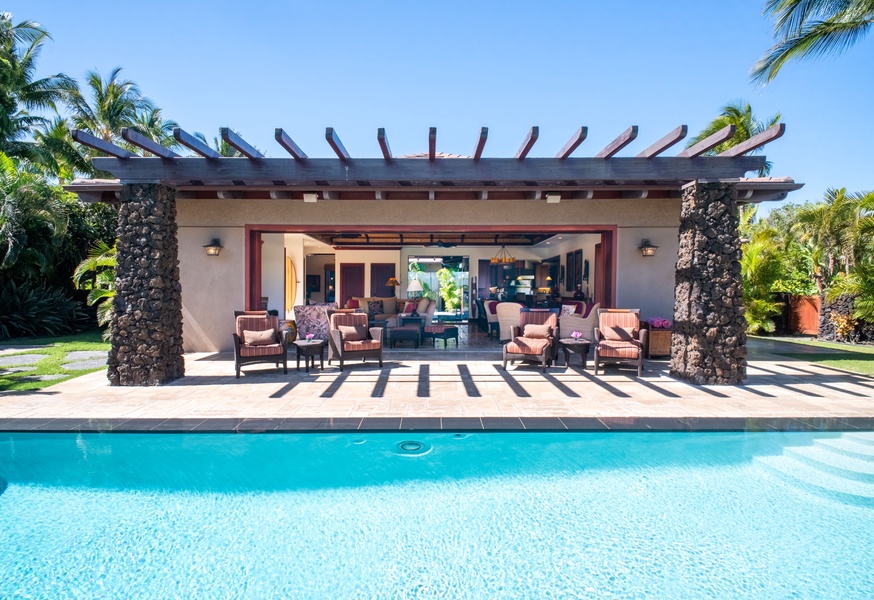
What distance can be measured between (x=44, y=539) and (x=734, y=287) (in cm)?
807

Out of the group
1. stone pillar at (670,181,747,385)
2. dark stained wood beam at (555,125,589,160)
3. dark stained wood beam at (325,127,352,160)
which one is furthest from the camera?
stone pillar at (670,181,747,385)

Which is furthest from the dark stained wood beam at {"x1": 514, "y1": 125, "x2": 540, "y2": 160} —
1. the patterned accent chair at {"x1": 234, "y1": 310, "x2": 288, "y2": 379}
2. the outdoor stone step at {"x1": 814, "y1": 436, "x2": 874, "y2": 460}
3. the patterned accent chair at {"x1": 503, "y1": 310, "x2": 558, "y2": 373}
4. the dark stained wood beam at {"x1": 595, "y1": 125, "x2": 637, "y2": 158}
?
the patterned accent chair at {"x1": 234, "y1": 310, "x2": 288, "y2": 379}

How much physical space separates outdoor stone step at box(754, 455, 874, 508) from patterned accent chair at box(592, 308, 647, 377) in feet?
10.7

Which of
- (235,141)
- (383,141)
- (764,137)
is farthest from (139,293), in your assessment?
(764,137)

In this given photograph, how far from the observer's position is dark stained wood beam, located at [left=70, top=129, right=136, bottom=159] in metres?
5.93

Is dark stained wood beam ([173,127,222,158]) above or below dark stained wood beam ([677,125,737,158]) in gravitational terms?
below

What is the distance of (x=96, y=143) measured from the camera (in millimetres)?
6207

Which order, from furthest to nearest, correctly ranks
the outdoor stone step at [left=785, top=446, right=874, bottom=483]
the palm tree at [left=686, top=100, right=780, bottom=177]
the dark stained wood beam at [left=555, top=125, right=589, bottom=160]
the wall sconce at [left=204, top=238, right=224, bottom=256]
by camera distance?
the palm tree at [left=686, top=100, right=780, bottom=177]
the wall sconce at [left=204, top=238, right=224, bottom=256]
the dark stained wood beam at [left=555, top=125, right=589, bottom=160]
the outdoor stone step at [left=785, top=446, right=874, bottom=483]

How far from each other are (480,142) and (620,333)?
4.06m

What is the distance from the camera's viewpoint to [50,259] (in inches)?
548

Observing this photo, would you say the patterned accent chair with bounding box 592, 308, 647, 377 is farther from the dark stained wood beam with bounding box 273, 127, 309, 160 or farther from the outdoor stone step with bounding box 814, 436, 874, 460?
the dark stained wood beam with bounding box 273, 127, 309, 160

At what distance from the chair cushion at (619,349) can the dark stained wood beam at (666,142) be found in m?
2.93

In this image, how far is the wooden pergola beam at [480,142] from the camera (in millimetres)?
6203

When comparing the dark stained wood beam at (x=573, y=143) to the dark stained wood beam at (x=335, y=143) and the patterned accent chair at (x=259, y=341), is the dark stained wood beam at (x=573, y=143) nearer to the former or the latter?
the dark stained wood beam at (x=335, y=143)
